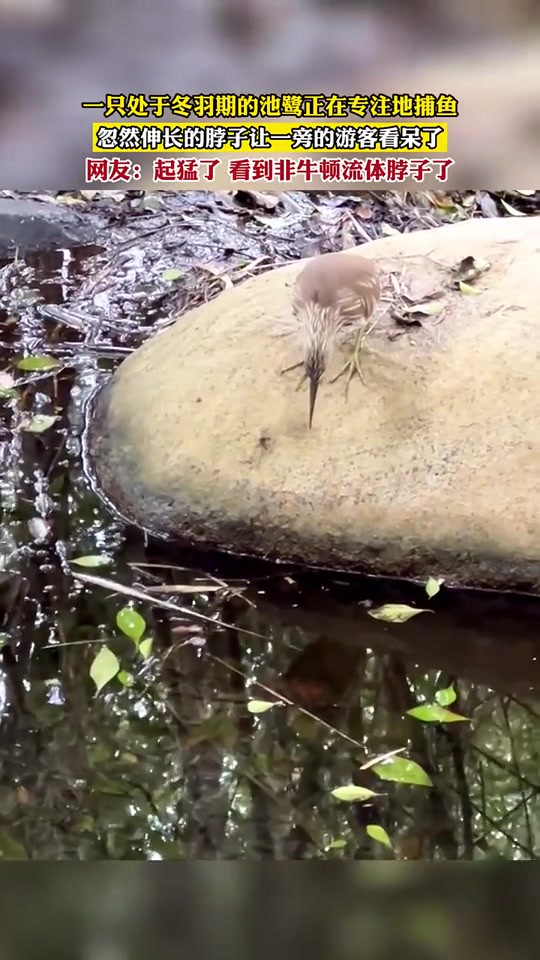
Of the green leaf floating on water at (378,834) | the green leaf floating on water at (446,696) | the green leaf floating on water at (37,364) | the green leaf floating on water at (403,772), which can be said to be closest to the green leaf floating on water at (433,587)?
the green leaf floating on water at (446,696)

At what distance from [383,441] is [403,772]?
0.62 m

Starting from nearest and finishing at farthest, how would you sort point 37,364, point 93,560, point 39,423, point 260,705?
1. point 260,705
2. point 93,560
3. point 39,423
4. point 37,364

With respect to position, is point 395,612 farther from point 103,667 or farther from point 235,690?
point 103,667

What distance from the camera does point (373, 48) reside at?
40.5 inches

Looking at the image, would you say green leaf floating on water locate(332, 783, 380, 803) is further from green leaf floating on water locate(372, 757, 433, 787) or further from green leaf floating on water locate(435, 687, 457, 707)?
Answer: green leaf floating on water locate(435, 687, 457, 707)

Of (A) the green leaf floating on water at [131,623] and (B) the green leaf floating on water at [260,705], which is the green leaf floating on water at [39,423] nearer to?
(A) the green leaf floating on water at [131,623]

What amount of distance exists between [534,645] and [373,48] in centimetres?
100

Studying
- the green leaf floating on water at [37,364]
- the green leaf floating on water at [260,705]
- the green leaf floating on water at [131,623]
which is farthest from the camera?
the green leaf floating on water at [37,364]

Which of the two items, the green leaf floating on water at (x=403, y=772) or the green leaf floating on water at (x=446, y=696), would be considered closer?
the green leaf floating on water at (x=403, y=772)

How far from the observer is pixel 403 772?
1348mm

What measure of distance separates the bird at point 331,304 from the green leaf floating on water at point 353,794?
71 centimetres

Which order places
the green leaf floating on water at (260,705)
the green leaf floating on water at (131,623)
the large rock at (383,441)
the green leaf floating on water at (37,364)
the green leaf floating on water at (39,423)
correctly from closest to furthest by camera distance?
1. the green leaf floating on water at (260,705)
2. the green leaf floating on water at (131,623)
3. the large rock at (383,441)
4. the green leaf floating on water at (39,423)
5. the green leaf floating on water at (37,364)

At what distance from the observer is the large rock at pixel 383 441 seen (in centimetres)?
166

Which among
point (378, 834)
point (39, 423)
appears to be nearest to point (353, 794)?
point (378, 834)
